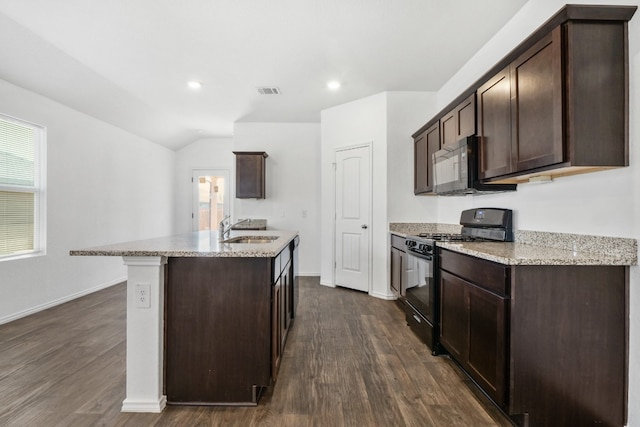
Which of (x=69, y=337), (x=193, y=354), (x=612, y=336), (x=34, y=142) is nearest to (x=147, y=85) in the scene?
(x=34, y=142)

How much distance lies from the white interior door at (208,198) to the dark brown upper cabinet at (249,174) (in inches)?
65.6

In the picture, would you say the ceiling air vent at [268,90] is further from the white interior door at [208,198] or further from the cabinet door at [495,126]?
the white interior door at [208,198]

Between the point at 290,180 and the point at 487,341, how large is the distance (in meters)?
4.10

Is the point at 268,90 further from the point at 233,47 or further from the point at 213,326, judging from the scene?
the point at 213,326

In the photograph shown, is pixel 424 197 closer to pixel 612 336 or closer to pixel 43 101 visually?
pixel 612 336

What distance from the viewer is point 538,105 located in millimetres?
1689

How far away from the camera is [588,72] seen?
59.0 inches

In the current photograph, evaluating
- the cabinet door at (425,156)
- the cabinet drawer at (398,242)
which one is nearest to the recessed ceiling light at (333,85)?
the cabinet door at (425,156)

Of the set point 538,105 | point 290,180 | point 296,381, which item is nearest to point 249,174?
point 290,180

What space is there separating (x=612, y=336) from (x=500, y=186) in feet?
4.06

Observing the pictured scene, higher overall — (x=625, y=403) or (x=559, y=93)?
(x=559, y=93)

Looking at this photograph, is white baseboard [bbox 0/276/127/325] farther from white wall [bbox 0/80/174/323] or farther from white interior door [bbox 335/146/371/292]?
white interior door [bbox 335/146/371/292]

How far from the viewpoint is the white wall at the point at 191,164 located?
652 centimetres

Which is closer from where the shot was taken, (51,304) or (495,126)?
(495,126)
